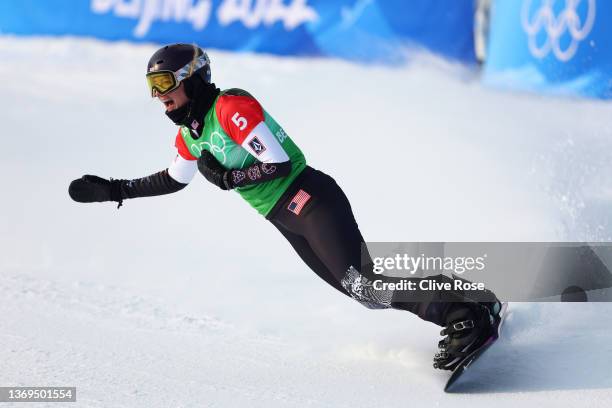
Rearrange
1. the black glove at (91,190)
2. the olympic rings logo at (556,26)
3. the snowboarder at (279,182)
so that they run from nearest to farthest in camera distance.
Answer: the snowboarder at (279,182) → the black glove at (91,190) → the olympic rings logo at (556,26)

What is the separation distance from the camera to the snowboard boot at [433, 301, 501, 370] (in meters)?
3.96

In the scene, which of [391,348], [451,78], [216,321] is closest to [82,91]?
[451,78]

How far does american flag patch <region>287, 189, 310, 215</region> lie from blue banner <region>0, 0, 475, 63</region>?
7789 millimetres

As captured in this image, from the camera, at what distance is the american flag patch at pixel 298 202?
4.15 metres

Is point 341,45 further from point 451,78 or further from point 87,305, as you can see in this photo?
point 87,305

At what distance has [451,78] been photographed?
11281 mm

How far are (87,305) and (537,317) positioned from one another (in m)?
2.64

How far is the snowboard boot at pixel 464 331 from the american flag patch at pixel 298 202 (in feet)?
2.94

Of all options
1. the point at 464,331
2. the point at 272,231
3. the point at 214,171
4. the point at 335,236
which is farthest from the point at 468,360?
the point at 272,231

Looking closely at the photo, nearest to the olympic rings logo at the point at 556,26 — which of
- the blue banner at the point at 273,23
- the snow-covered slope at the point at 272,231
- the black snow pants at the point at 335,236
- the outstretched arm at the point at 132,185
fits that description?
the snow-covered slope at the point at 272,231

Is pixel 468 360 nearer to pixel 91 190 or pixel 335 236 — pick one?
pixel 335 236

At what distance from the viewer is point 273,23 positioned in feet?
38.4

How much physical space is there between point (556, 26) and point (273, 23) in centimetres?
396

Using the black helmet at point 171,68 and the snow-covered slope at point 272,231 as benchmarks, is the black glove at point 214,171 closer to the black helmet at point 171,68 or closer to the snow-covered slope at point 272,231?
the black helmet at point 171,68
